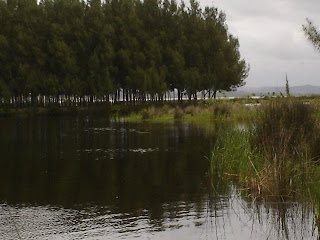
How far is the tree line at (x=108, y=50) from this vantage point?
5250 centimetres

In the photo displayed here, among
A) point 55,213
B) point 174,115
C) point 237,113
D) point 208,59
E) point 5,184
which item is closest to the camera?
point 55,213

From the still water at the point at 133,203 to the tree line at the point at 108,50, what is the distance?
120 ft

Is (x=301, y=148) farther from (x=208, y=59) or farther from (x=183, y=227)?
(x=208, y=59)

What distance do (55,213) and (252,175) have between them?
424 centimetres

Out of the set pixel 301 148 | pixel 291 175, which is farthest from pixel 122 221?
pixel 301 148

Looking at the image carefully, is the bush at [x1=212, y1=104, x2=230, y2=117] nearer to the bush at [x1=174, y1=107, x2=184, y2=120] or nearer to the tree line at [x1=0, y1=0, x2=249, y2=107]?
the bush at [x1=174, y1=107, x2=184, y2=120]

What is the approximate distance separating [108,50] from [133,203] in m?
45.1

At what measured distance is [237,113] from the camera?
30.9m

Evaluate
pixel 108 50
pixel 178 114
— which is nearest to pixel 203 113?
pixel 178 114

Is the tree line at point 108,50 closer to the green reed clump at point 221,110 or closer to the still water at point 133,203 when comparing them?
the green reed clump at point 221,110

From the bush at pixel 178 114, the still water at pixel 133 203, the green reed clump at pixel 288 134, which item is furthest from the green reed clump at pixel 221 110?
the green reed clump at pixel 288 134

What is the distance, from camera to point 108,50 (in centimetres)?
5312

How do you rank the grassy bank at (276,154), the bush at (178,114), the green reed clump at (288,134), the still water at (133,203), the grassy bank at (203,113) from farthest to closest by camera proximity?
the bush at (178,114) → the grassy bank at (203,113) → the green reed clump at (288,134) → the grassy bank at (276,154) → the still water at (133,203)

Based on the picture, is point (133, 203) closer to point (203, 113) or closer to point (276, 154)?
point (276, 154)
